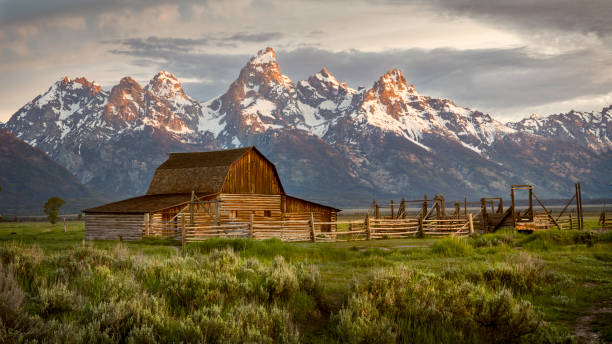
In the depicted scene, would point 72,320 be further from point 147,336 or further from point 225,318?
point 225,318

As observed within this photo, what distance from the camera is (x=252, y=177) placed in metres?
43.6

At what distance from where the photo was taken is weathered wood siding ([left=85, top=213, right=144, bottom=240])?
35.3m

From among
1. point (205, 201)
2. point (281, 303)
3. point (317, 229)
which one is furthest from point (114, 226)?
point (281, 303)

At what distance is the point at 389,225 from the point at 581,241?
14718mm

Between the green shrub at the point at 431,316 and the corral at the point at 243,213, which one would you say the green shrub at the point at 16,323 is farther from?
the corral at the point at 243,213

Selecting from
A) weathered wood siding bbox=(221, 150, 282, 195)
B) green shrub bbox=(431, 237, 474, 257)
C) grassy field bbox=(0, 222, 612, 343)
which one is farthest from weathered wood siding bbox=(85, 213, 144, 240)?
green shrub bbox=(431, 237, 474, 257)

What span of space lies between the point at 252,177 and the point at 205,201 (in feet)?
23.6

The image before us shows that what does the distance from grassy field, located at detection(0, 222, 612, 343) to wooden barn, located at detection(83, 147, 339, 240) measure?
A: 74.3ft

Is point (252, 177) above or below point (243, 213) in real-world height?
above

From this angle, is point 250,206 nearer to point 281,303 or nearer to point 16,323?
point 281,303

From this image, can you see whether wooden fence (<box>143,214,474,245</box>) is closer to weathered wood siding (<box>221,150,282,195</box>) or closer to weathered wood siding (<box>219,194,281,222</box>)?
weathered wood siding (<box>219,194,281,222</box>)

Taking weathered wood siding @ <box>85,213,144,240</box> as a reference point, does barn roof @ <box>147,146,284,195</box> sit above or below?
above

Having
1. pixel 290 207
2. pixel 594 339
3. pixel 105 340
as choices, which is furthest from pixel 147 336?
pixel 290 207

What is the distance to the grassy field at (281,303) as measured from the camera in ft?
26.3
